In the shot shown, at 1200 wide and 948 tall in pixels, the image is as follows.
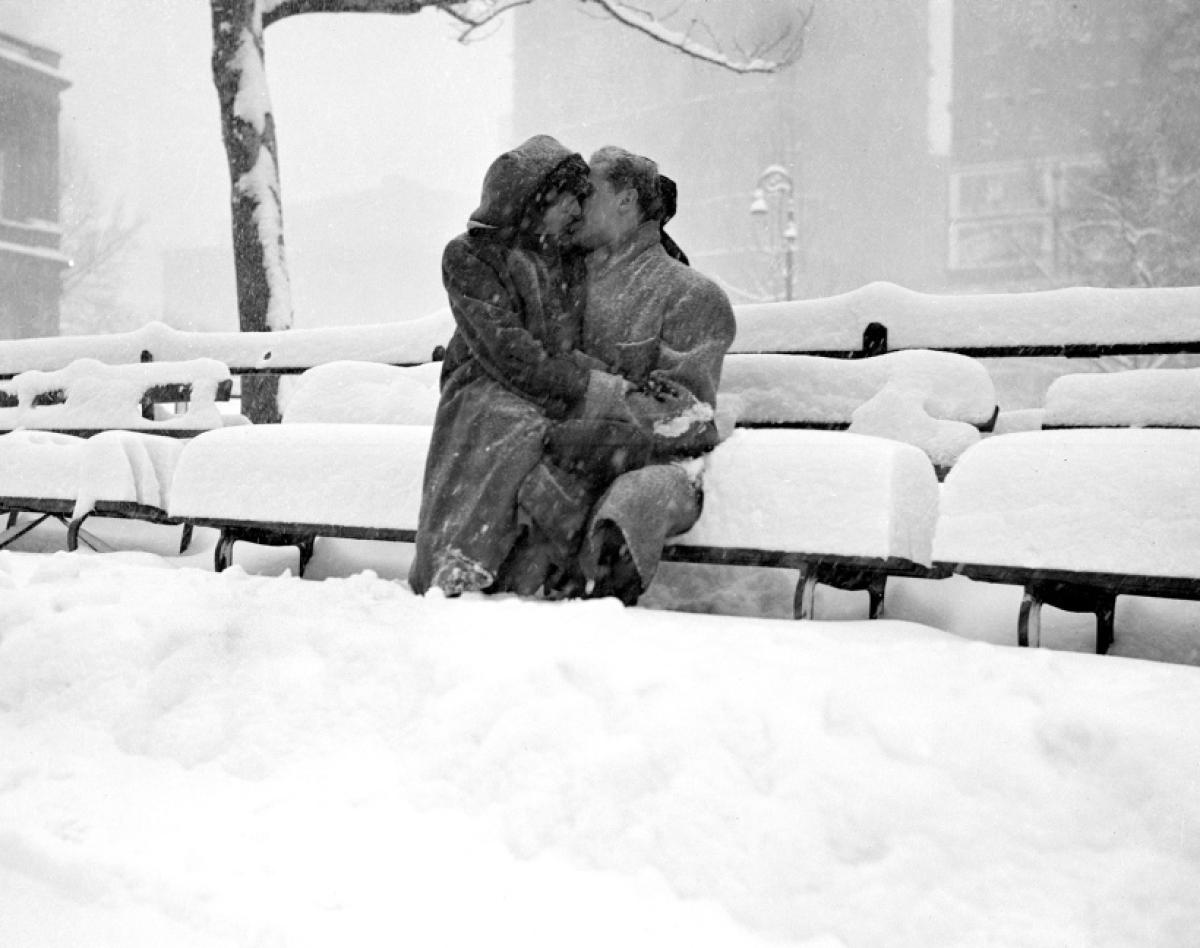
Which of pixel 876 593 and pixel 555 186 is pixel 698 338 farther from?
pixel 876 593

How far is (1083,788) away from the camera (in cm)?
204

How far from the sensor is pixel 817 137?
179 ft

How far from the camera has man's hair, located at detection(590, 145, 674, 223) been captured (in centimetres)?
377

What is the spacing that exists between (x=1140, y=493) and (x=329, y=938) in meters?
2.03

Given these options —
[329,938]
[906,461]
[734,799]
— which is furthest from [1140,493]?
[329,938]

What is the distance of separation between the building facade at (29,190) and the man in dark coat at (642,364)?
30.9m

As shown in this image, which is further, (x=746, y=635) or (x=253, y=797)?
(x=746, y=635)

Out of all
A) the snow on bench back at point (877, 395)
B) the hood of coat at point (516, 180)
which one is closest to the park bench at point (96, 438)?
the hood of coat at point (516, 180)

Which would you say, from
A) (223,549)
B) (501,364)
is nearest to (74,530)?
(223,549)

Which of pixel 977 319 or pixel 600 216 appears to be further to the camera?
pixel 977 319

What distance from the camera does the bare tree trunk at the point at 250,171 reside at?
30.3 ft

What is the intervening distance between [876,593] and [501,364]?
1.32m

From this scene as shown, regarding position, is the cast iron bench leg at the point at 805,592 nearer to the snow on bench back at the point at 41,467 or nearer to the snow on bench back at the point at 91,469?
the snow on bench back at the point at 91,469

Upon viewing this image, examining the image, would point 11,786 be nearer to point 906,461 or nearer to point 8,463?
point 906,461
